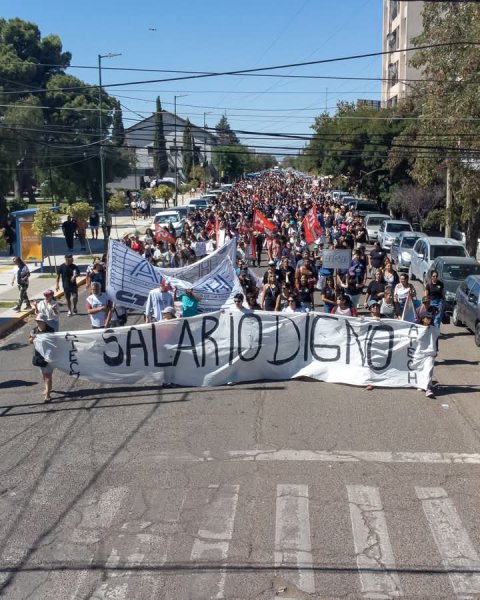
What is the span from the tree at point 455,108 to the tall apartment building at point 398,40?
1290 inches

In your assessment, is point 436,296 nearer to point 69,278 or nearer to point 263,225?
point 69,278

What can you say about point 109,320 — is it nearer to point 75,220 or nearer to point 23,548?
point 23,548

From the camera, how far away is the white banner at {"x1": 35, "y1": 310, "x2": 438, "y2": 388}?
1162 cm

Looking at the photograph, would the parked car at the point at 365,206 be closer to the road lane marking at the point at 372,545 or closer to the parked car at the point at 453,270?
the parked car at the point at 453,270

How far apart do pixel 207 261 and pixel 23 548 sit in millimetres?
10859

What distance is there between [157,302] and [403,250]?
15565mm

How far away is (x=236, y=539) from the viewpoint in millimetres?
6746

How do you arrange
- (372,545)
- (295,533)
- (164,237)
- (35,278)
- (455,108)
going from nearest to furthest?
(372,545), (295,533), (455,108), (35,278), (164,237)

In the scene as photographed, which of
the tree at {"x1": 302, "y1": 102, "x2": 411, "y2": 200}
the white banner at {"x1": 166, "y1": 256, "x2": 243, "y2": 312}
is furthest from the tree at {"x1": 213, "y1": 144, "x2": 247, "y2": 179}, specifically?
the white banner at {"x1": 166, "y1": 256, "x2": 243, "y2": 312}

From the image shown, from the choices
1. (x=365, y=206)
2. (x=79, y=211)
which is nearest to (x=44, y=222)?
(x=79, y=211)

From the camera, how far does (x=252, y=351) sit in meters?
11.9

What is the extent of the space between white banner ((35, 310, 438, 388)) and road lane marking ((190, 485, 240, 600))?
13.2 ft

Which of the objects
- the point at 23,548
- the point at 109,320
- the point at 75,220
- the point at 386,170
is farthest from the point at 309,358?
the point at 386,170

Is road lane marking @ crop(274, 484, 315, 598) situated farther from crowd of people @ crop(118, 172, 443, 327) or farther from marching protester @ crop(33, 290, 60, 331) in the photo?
marching protester @ crop(33, 290, 60, 331)
